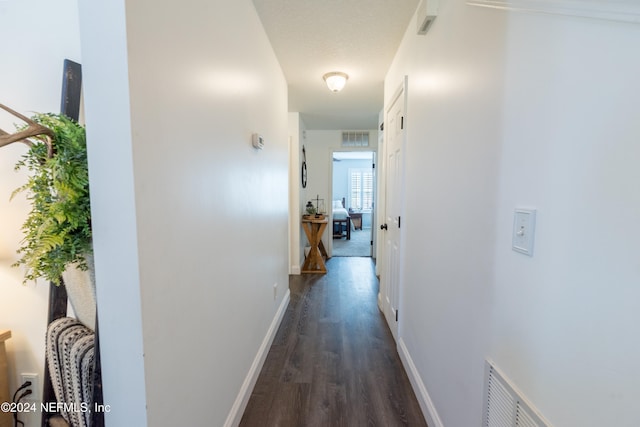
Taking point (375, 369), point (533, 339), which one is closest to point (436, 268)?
point (533, 339)

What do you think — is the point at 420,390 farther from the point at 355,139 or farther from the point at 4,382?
the point at 355,139

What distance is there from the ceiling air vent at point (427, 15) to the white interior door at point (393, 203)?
1.68ft

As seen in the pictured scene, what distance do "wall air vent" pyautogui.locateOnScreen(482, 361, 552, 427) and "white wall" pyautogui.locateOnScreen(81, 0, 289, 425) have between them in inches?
42.0

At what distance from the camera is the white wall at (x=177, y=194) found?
2.31 feet

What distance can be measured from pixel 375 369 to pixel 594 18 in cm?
214

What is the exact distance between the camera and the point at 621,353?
51 cm

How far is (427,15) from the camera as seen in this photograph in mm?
1438

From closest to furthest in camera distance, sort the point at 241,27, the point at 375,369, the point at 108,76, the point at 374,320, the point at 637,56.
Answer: the point at 637,56 → the point at 108,76 → the point at 241,27 → the point at 375,369 → the point at 374,320

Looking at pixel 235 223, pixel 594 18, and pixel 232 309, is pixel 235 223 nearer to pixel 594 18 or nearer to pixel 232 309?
pixel 232 309

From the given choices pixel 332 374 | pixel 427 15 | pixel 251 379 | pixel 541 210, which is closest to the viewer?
pixel 541 210

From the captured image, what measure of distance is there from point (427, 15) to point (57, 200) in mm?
1848

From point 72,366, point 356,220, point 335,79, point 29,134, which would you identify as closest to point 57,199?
point 29,134

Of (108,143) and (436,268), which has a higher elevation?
(108,143)

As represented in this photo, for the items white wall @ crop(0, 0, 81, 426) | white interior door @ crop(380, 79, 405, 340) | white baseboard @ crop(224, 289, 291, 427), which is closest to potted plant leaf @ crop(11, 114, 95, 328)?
white wall @ crop(0, 0, 81, 426)
